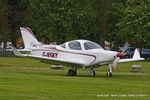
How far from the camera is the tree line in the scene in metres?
75.8

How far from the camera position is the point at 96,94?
18844 millimetres

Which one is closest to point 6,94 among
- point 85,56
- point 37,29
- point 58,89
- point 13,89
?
point 13,89

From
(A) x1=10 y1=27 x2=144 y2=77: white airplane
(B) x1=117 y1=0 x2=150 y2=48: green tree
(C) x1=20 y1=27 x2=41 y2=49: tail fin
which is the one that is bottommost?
(A) x1=10 y1=27 x2=144 y2=77: white airplane

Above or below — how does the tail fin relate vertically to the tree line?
below

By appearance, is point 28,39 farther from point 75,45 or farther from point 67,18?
point 67,18

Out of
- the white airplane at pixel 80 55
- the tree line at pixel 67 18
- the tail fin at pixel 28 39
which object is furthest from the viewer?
the tree line at pixel 67 18

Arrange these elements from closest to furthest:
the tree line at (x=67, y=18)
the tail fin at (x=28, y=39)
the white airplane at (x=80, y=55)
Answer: the white airplane at (x=80, y=55)
the tail fin at (x=28, y=39)
the tree line at (x=67, y=18)

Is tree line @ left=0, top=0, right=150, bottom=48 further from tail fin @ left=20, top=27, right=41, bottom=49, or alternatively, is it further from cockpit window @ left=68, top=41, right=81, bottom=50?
cockpit window @ left=68, top=41, right=81, bottom=50

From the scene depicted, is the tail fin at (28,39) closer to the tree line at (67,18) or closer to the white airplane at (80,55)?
the white airplane at (80,55)

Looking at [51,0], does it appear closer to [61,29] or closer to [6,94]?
[61,29]

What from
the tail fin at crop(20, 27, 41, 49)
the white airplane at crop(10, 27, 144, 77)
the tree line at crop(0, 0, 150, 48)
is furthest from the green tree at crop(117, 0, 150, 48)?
the white airplane at crop(10, 27, 144, 77)

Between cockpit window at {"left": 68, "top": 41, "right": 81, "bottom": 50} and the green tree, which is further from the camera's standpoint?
the green tree

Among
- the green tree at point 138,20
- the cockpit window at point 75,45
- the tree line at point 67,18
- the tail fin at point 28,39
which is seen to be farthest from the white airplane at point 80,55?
the tree line at point 67,18

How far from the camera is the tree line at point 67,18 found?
249ft
